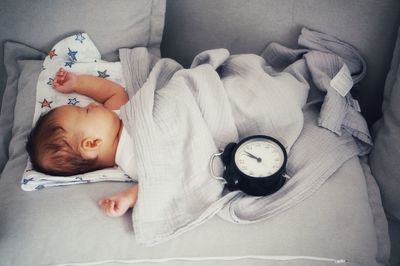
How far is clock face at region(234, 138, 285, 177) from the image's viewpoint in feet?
2.39

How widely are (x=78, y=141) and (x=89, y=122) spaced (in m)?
0.05

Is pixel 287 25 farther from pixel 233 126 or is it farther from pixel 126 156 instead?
pixel 126 156

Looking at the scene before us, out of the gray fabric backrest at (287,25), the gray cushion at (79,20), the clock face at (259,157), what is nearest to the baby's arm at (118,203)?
the clock face at (259,157)

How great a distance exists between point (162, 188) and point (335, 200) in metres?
0.36

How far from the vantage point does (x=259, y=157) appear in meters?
0.74

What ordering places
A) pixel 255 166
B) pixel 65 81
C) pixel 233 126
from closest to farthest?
pixel 255 166 < pixel 233 126 < pixel 65 81

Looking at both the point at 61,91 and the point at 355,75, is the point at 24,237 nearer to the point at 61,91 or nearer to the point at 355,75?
the point at 61,91

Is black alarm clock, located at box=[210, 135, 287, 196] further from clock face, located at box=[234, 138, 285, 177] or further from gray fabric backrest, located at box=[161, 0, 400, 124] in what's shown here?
gray fabric backrest, located at box=[161, 0, 400, 124]

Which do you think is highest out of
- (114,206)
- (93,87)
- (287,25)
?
(287,25)

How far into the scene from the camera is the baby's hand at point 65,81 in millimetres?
973

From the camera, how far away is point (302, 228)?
0.72m

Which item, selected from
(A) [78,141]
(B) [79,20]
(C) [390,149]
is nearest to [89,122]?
(A) [78,141]

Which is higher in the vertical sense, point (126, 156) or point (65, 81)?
point (65, 81)

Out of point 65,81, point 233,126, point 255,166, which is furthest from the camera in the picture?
point 65,81
